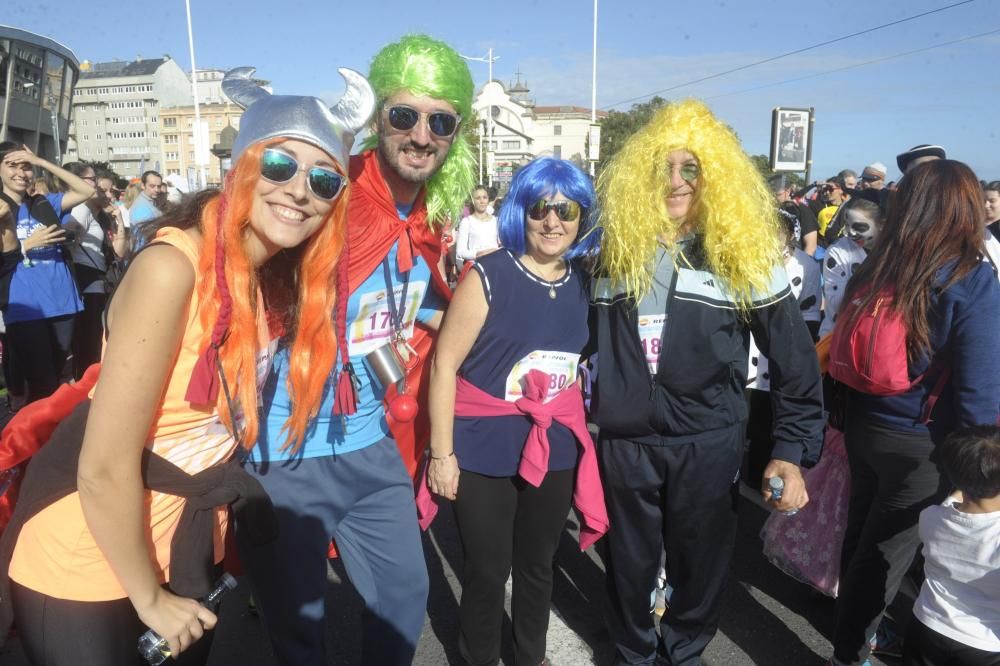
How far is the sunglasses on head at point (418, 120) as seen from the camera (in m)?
2.23

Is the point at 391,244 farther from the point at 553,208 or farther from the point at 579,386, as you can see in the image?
the point at 579,386

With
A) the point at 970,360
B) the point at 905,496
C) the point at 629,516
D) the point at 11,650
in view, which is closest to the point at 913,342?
the point at 970,360

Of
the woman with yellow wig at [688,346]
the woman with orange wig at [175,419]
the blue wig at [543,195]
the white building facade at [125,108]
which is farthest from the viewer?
the white building facade at [125,108]

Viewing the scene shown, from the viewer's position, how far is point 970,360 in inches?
82.9

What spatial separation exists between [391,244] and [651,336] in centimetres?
88

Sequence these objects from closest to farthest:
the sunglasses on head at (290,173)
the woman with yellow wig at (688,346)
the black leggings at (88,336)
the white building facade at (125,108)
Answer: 1. the sunglasses on head at (290,173)
2. the woman with yellow wig at (688,346)
3. the black leggings at (88,336)
4. the white building facade at (125,108)

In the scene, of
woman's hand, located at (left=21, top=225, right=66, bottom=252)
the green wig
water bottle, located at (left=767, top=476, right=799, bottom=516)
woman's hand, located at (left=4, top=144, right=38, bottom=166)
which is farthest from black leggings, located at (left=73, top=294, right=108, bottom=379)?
water bottle, located at (left=767, top=476, right=799, bottom=516)

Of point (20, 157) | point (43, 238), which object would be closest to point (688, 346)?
A: point (43, 238)

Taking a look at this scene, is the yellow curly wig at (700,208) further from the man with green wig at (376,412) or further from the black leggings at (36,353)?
the black leggings at (36,353)

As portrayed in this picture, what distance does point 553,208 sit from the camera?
2262 millimetres

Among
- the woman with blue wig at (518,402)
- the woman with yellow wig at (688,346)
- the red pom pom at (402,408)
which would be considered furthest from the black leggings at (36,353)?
the woman with yellow wig at (688,346)

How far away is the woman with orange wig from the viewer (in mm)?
1312

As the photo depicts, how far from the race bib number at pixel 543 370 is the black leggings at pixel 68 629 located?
123 centimetres

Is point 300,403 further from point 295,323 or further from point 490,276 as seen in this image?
point 490,276
